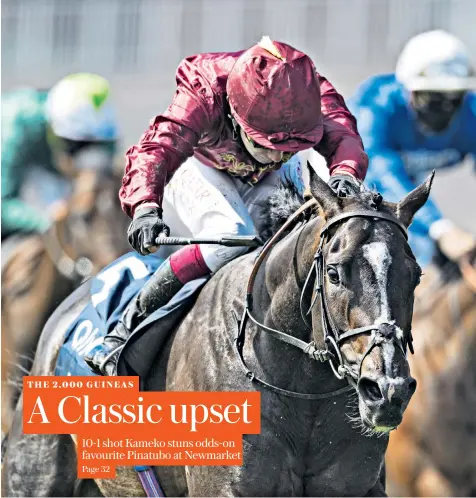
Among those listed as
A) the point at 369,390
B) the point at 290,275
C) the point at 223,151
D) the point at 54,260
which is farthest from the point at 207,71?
the point at 54,260

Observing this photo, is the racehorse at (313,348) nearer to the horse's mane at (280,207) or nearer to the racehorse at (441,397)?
the horse's mane at (280,207)

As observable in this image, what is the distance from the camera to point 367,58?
35.4 ft

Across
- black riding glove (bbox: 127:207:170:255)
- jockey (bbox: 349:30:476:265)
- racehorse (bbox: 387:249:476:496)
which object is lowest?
racehorse (bbox: 387:249:476:496)

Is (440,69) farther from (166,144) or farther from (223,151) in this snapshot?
(166,144)

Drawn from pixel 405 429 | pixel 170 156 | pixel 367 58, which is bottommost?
pixel 405 429

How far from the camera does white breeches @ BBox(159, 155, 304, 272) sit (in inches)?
180

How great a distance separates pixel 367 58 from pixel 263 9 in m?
1.06

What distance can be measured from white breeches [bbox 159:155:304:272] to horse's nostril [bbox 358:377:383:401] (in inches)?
46.5

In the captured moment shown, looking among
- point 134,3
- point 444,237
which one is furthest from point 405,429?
point 134,3

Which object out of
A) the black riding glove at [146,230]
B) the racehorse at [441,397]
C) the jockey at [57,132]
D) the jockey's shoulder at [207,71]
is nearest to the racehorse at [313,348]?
the black riding glove at [146,230]

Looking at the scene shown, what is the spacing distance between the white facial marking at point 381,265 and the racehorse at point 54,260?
12.2 ft

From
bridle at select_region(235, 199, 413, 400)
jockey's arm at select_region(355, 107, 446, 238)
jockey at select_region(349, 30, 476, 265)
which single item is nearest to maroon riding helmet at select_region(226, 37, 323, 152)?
bridle at select_region(235, 199, 413, 400)

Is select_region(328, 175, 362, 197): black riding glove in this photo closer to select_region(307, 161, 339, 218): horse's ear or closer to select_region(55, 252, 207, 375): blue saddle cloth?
select_region(307, 161, 339, 218): horse's ear

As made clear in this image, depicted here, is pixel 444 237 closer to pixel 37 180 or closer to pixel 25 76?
pixel 37 180
